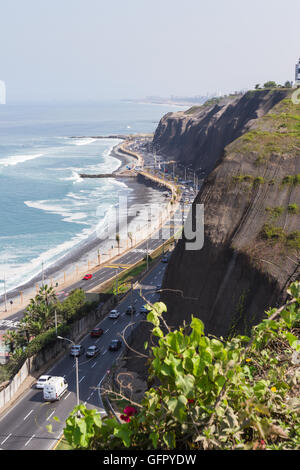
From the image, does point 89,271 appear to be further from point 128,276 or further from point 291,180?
point 291,180

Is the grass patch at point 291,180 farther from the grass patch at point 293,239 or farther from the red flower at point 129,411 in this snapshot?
the red flower at point 129,411

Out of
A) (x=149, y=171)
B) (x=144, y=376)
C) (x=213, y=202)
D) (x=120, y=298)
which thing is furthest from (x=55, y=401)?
(x=149, y=171)

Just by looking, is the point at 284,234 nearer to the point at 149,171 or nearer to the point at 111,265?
the point at 111,265

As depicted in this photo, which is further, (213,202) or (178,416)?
(213,202)

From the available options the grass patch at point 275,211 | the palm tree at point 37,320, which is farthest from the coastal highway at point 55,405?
the grass patch at point 275,211

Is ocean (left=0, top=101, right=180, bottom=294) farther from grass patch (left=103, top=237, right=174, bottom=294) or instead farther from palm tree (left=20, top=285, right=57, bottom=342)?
palm tree (left=20, top=285, right=57, bottom=342)

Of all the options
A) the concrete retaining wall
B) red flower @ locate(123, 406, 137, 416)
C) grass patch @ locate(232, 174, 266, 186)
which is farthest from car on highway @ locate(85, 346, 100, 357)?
red flower @ locate(123, 406, 137, 416)

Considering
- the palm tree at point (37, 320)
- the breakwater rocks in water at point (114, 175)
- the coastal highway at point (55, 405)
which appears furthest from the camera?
the breakwater rocks in water at point (114, 175)
